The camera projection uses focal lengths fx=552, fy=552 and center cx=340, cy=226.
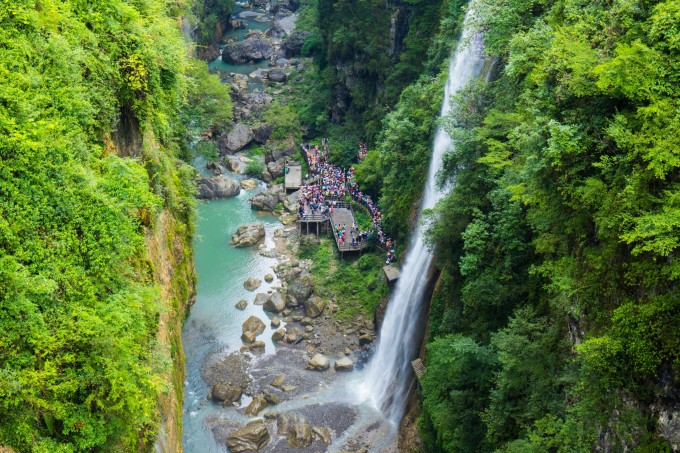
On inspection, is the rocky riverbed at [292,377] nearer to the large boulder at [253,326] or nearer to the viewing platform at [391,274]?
the large boulder at [253,326]

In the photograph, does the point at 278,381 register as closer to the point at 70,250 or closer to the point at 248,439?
the point at 248,439

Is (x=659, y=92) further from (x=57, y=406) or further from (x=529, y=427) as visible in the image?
(x=57, y=406)

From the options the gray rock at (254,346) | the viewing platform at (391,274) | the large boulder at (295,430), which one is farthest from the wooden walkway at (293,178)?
the large boulder at (295,430)

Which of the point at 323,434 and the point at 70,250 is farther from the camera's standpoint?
the point at 323,434

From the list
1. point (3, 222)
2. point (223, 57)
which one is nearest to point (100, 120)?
point (3, 222)

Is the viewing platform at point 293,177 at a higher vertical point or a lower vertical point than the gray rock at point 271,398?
higher

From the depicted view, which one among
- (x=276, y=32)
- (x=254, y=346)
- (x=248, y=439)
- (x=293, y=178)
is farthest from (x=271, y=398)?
(x=276, y=32)
